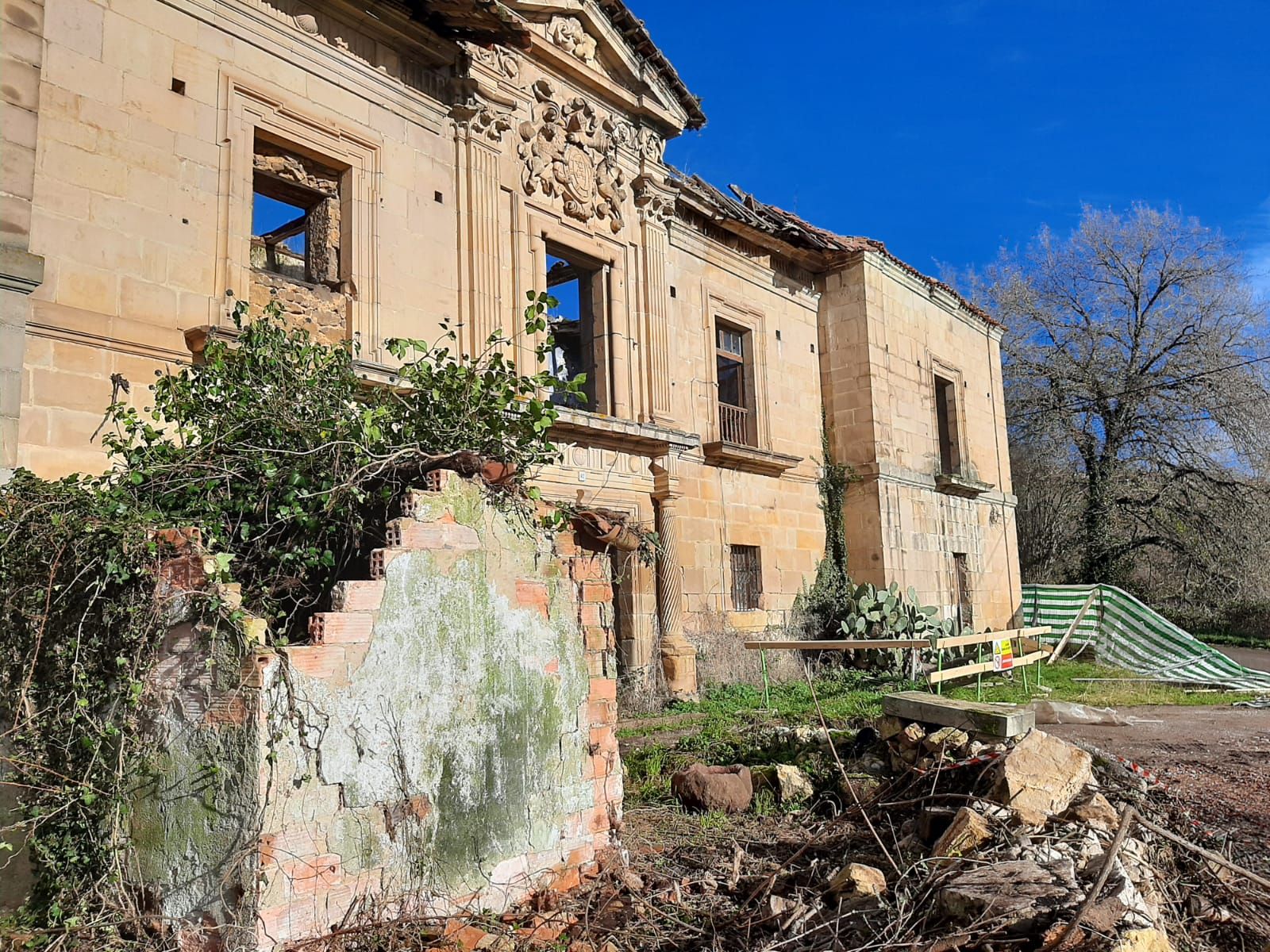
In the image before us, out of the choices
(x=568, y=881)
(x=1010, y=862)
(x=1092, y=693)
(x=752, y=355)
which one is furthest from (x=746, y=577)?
(x=1010, y=862)

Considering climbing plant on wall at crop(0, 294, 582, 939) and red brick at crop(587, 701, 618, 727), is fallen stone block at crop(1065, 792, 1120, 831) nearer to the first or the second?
red brick at crop(587, 701, 618, 727)

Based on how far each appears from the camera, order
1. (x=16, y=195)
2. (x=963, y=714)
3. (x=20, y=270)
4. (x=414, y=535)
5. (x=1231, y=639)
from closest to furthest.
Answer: (x=414, y=535), (x=963, y=714), (x=20, y=270), (x=16, y=195), (x=1231, y=639)

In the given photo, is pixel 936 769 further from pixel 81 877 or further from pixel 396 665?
pixel 81 877

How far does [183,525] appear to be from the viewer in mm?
4539

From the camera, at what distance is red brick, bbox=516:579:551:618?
5.07m

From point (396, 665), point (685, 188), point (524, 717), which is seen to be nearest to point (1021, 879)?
point (524, 717)

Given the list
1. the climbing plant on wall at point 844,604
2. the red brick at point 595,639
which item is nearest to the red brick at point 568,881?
the red brick at point 595,639

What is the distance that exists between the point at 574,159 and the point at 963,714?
884 centimetres

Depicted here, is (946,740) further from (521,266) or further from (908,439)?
(908,439)

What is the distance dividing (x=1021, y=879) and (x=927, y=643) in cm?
662

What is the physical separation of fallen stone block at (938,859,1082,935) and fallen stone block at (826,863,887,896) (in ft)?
1.26

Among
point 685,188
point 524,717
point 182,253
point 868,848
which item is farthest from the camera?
point 685,188

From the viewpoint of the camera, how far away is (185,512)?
4.87m

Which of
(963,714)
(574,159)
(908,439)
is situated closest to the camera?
(963,714)
